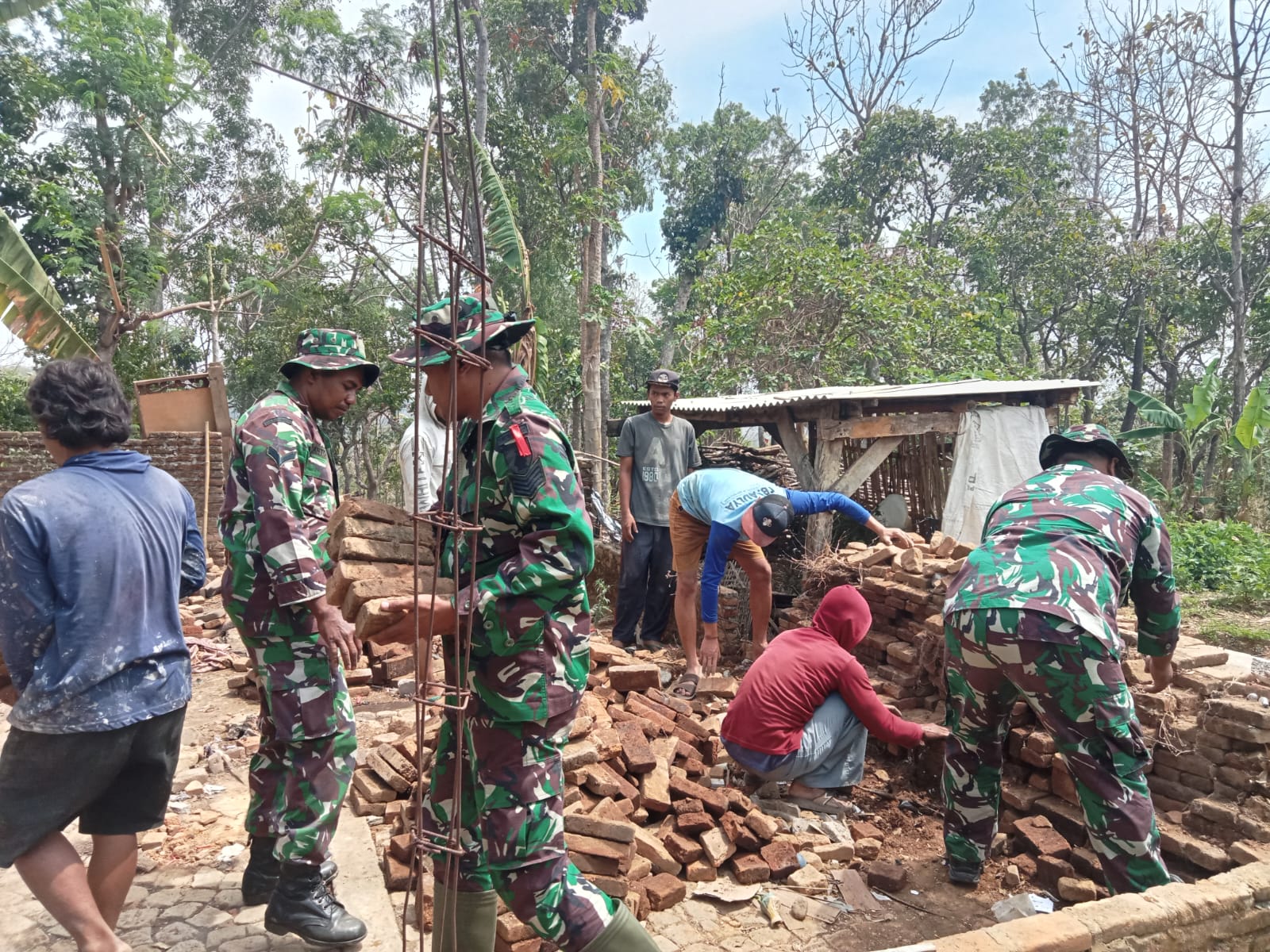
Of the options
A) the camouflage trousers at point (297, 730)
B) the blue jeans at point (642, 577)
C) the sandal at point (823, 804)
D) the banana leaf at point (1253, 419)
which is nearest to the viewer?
the camouflage trousers at point (297, 730)

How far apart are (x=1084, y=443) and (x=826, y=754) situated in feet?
6.46

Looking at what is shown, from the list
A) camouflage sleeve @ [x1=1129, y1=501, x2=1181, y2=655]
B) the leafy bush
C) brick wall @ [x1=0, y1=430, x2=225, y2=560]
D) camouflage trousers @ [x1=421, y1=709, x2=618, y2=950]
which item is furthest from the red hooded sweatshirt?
brick wall @ [x1=0, y1=430, x2=225, y2=560]

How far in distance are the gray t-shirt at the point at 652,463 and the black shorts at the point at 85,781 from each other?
441 cm

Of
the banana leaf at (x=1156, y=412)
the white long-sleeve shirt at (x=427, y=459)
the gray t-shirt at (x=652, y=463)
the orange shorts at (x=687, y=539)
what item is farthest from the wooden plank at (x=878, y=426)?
the banana leaf at (x=1156, y=412)

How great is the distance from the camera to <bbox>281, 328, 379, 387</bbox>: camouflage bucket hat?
9.26 feet

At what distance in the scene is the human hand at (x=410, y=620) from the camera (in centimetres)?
207

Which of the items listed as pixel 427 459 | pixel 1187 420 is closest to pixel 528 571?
pixel 427 459

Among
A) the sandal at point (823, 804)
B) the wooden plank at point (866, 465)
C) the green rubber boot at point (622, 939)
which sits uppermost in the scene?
the wooden plank at point (866, 465)

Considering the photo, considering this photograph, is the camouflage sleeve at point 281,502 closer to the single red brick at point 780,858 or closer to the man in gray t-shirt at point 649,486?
the single red brick at point 780,858

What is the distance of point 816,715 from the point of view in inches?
165

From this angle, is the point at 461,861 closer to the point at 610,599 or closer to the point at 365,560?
the point at 365,560

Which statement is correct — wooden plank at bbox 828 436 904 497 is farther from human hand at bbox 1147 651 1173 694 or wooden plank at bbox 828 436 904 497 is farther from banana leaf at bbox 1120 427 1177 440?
banana leaf at bbox 1120 427 1177 440

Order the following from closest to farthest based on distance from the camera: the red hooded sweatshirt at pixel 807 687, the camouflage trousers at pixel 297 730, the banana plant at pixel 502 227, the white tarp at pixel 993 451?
the camouflage trousers at pixel 297 730
the red hooded sweatshirt at pixel 807 687
the white tarp at pixel 993 451
the banana plant at pixel 502 227

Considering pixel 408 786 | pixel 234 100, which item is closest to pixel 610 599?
pixel 408 786
